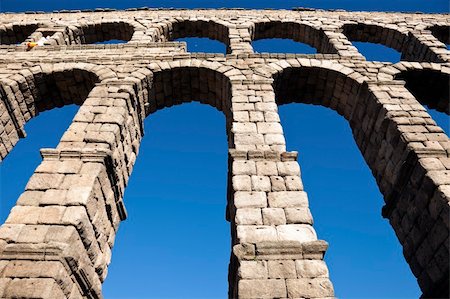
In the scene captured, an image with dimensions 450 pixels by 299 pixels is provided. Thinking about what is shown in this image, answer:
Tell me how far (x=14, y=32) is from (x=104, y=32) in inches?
142

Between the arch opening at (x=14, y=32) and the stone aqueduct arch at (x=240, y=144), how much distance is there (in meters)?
1.22

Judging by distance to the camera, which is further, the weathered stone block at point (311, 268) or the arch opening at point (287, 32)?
the arch opening at point (287, 32)

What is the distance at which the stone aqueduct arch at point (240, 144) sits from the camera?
5.34 metres

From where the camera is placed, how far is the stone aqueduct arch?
5344mm

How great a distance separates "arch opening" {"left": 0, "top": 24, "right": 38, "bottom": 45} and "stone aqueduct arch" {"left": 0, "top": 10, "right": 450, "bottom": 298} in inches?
48.1

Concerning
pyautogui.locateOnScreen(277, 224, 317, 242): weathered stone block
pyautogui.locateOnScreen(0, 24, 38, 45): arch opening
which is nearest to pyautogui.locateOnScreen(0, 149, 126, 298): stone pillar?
pyautogui.locateOnScreen(277, 224, 317, 242): weathered stone block

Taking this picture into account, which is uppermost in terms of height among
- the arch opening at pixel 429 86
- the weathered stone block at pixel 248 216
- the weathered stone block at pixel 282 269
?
the arch opening at pixel 429 86

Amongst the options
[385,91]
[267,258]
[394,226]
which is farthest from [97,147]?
[385,91]

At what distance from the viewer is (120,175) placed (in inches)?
306

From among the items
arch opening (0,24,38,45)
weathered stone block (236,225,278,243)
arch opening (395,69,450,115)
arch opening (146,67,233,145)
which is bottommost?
Result: weathered stone block (236,225,278,243)

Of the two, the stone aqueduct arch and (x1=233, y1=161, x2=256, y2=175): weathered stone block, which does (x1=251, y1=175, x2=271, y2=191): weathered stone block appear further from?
(x1=233, y1=161, x2=256, y2=175): weathered stone block

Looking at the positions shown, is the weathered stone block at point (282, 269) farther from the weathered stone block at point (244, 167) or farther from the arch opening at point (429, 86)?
the arch opening at point (429, 86)

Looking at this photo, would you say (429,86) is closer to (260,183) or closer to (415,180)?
(415,180)

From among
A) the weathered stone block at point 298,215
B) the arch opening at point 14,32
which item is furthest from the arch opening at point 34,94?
the arch opening at point 14,32
